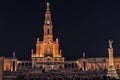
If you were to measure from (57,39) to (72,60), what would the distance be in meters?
9.89

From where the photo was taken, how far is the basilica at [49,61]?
14288 cm

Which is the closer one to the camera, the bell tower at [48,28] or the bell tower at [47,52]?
the bell tower at [47,52]

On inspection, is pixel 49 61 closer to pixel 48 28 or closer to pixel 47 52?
pixel 47 52

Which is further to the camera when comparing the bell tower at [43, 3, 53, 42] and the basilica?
the bell tower at [43, 3, 53, 42]

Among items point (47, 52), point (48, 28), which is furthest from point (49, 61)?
point (48, 28)

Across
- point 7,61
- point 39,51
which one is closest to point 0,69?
point 7,61

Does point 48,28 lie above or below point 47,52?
above

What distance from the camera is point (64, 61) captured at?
150750 millimetres

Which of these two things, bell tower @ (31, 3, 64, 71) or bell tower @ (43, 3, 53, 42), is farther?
bell tower @ (43, 3, 53, 42)

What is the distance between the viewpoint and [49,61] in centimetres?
14788

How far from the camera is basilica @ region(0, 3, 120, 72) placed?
143 metres

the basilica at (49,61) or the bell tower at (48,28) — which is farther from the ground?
the bell tower at (48,28)

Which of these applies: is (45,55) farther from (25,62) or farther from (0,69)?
(0,69)

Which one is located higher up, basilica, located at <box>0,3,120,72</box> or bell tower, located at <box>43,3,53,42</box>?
bell tower, located at <box>43,3,53,42</box>
